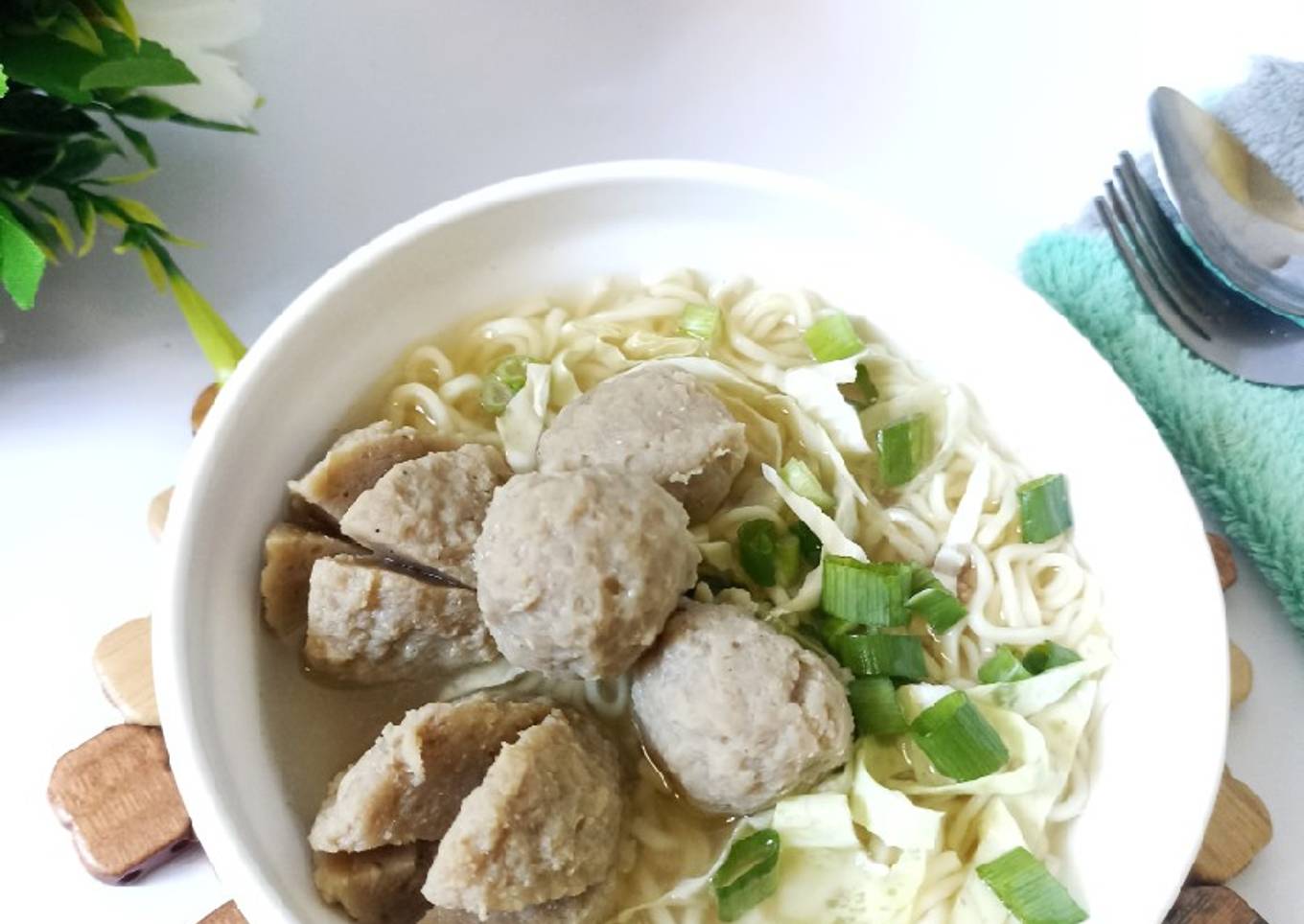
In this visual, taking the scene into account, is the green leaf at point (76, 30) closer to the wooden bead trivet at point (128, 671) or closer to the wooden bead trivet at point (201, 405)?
the wooden bead trivet at point (201, 405)

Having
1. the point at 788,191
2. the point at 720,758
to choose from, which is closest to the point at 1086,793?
the point at 720,758

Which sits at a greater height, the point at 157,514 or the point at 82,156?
the point at 82,156

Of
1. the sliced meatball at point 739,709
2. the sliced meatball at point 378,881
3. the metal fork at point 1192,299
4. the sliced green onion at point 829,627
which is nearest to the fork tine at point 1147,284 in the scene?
the metal fork at point 1192,299

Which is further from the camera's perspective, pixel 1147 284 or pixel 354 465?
pixel 1147 284

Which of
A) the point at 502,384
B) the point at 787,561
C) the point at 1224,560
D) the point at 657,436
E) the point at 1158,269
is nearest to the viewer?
the point at 657,436

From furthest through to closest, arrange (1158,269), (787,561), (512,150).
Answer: (512,150), (1158,269), (787,561)

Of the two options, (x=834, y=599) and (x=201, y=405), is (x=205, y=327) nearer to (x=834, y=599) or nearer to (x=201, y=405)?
(x=201, y=405)

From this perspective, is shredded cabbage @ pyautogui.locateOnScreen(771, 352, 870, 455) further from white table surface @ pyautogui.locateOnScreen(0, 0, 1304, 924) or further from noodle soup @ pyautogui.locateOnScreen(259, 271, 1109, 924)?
white table surface @ pyautogui.locateOnScreen(0, 0, 1304, 924)

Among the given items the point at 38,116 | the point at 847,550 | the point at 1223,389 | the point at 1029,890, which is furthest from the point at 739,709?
the point at 38,116
